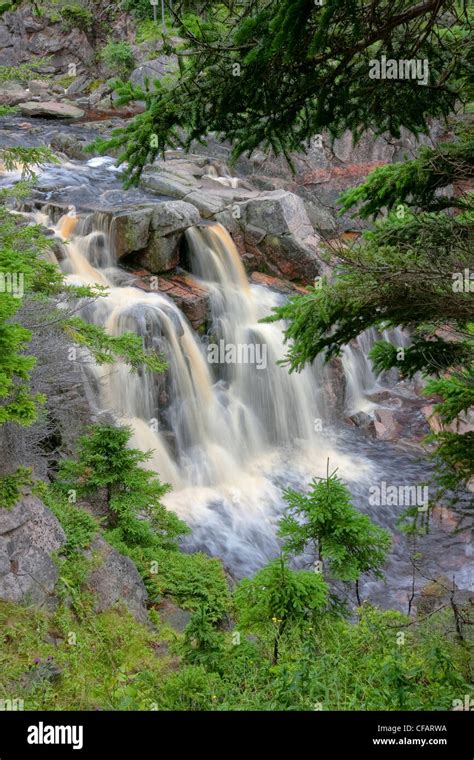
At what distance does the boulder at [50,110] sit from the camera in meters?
28.3

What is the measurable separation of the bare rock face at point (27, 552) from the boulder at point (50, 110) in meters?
26.3

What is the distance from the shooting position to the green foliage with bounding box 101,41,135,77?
32.8 m

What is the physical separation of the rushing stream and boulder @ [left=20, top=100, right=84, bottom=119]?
11166 millimetres

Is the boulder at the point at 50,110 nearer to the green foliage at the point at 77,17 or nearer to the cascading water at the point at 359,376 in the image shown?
the green foliage at the point at 77,17

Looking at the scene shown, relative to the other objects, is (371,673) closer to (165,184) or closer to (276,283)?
(276,283)

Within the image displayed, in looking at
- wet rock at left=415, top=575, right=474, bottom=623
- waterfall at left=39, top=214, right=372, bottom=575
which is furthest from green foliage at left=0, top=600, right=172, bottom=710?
waterfall at left=39, top=214, right=372, bottom=575

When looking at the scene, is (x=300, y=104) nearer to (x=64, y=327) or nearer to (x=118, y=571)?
(x=64, y=327)

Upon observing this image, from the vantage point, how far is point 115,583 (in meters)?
7.77

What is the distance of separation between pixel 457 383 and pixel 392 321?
1.03 m

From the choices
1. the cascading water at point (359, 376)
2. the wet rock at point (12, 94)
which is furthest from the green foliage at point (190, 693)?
the wet rock at point (12, 94)

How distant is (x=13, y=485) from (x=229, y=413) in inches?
357

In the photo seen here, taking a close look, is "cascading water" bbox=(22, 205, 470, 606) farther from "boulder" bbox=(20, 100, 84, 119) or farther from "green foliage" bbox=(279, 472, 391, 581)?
"boulder" bbox=(20, 100, 84, 119)
